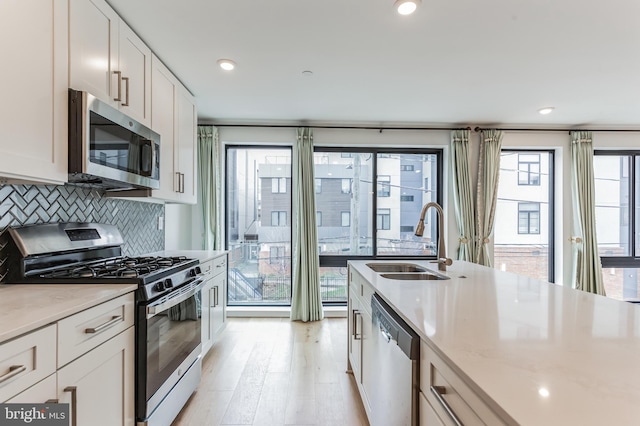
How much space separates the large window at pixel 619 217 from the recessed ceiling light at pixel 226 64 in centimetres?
471

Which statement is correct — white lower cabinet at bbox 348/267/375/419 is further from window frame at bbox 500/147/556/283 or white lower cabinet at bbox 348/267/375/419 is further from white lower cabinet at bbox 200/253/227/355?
window frame at bbox 500/147/556/283

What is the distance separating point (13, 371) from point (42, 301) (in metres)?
0.37

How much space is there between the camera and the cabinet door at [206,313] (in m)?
2.47

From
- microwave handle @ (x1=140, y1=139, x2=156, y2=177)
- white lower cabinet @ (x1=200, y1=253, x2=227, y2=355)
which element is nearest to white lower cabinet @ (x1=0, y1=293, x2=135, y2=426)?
microwave handle @ (x1=140, y1=139, x2=156, y2=177)

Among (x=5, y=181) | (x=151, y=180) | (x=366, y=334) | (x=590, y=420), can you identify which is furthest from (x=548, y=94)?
(x=5, y=181)

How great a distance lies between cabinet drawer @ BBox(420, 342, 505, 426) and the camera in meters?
0.68

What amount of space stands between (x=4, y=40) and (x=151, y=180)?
1.07 meters

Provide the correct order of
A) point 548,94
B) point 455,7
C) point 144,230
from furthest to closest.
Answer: point 548,94 → point 144,230 → point 455,7

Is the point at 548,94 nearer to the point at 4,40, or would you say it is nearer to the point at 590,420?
the point at 590,420

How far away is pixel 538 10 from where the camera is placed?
69.6 inches

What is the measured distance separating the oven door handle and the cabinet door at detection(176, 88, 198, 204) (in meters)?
0.95

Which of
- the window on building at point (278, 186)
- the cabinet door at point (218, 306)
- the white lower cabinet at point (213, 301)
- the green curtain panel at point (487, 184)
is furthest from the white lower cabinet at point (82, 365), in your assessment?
the green curtain panel at point (487, 184)

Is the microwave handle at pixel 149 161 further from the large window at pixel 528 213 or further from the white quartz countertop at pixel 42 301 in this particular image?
the large window at pixel 528 213

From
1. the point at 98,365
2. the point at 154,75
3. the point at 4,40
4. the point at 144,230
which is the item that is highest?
the point at 154,75
